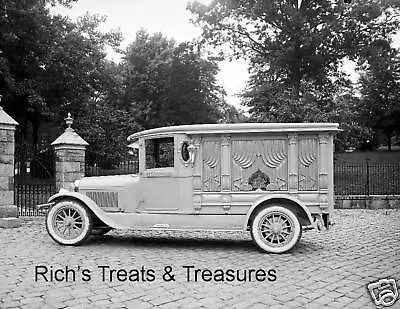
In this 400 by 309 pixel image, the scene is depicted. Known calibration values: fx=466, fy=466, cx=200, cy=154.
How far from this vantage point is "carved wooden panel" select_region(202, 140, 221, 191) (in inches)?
320

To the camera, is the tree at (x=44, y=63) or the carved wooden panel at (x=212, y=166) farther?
the tree at (x=44, y=63)

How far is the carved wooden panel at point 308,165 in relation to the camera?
792 cm

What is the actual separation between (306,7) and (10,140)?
1924 cm

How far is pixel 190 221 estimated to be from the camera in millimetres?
8109

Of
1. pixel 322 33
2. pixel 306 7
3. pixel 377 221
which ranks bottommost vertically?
pixel 377 221

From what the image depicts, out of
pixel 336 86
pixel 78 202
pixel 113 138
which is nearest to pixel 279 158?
pixel 78 202

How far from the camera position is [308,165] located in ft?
26.0

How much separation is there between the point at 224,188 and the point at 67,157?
6528mm

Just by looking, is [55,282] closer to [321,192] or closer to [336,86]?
[321,192]

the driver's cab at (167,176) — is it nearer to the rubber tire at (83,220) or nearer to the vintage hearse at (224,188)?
the vintage hearse at (224,188)

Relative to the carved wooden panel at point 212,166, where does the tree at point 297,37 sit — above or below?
above

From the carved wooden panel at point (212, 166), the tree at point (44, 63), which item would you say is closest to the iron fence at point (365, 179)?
the carved wooden panel at point (212, 166)

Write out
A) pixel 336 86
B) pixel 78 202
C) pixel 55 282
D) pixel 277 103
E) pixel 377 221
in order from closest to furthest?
pixel 55 282 → pixel 78 202 → pixel 377 221 → pixel 277 103 → pixel 336 86

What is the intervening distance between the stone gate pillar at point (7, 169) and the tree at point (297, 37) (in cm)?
1334
